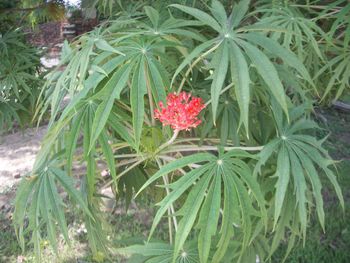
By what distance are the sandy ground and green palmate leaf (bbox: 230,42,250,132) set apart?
2.53 metres

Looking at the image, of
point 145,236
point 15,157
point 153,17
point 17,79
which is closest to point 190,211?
point 153,17

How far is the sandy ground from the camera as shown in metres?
3.24

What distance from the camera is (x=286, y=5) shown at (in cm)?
110

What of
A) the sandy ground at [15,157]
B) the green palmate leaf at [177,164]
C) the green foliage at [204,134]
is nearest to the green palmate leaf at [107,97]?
the green foliage at [204,134]

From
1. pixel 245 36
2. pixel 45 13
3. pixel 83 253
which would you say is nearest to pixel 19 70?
pixel 45 13

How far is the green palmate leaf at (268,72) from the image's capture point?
68 centimetres

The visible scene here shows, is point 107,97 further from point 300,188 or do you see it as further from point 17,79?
point 17,79

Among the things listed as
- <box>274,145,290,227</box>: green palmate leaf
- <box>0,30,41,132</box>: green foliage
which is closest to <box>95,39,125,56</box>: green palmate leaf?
<box>274,145,290,227</box>: green palmate leaf

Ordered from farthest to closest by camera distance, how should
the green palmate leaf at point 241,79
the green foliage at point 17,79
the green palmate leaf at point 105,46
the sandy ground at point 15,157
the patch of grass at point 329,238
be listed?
the sandy ground at point 15,157, the patch of grass at point 329,238, the green foliage at point 17,79, the green palmate leaf at point 105,46, the green palmate leaf at point 241,79

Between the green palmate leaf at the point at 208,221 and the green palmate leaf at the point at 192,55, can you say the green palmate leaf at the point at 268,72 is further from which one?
the green palmate leaf at the point at 208,221

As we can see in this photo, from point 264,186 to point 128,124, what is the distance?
11.8 inches

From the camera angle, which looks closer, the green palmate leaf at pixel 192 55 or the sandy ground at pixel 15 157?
the green palmate leaf at pixel 192 55

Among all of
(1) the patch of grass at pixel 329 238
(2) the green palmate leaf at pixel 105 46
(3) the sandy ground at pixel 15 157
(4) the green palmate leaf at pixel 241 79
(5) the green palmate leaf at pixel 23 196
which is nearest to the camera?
(4) the green palmate leaf at pixel 241 79

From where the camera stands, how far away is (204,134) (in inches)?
37.5
